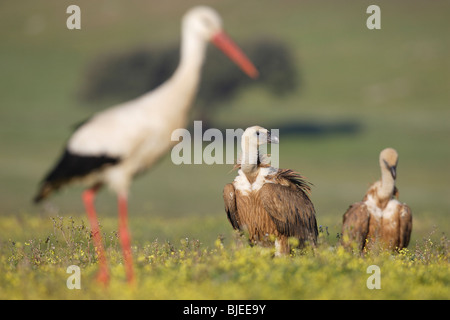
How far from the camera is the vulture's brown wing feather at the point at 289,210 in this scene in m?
9.48

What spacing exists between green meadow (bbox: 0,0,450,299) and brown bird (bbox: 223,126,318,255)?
1.72 ft

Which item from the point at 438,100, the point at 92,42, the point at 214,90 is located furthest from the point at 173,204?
the point at 92,42

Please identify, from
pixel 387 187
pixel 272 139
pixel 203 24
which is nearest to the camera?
pixel 203 24

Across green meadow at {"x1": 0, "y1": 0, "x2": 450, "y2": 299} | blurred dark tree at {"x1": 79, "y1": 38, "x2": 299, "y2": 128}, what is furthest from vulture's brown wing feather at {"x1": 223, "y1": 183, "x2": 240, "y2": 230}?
blurred dark tree at {"x1": 79, "y1": 38, "x2": 299, "y2": 128}

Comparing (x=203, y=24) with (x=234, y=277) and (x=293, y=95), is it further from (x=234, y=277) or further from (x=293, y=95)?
(x=293, y=95)

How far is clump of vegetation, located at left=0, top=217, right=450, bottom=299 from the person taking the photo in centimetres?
692

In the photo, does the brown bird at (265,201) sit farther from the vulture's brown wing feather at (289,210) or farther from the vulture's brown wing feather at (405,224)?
the vulture's brown wing feather at (405,224)

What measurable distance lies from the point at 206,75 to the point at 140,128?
48602 millimetres

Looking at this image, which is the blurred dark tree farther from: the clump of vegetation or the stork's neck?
the clump of vegetation

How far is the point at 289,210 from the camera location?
9.56 metres

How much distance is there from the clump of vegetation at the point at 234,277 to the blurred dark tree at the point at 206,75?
45004 mm

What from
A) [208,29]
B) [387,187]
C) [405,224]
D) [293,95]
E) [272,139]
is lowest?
[405,224]

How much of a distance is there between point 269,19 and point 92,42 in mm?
19686

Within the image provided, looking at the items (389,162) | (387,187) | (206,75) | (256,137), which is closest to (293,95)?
(206,75)
